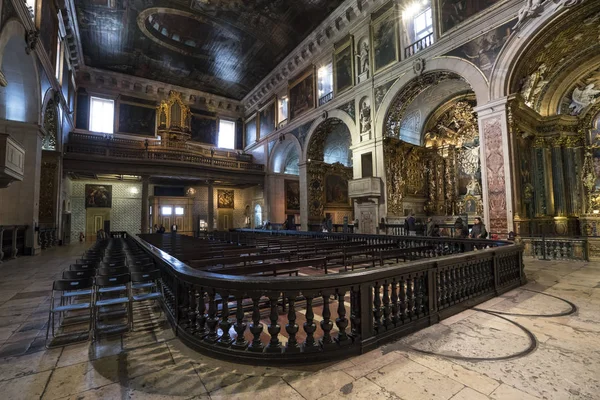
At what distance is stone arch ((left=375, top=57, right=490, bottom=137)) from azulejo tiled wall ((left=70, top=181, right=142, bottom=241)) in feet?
55.9

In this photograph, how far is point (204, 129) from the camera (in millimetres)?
20500

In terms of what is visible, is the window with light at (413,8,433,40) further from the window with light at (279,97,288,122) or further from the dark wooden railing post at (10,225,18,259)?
the dark wooden railing post at (10,225,18,259)

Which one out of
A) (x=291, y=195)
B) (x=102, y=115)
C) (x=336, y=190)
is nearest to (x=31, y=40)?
(x=102, y=115)

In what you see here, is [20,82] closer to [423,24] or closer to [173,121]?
[173,121]

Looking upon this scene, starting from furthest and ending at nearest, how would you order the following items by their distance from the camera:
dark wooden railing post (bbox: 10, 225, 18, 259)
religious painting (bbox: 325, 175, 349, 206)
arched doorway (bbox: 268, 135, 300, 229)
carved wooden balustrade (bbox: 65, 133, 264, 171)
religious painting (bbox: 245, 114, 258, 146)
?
religious painting (bbox: 245, 114, 258, 146) → arched doorway (bbox: 268, 135, 300, 229) → religious painting (bbox: 325, 175, 349, 206) → carved wooden balustrade (bbox: 65, 133, 264, 171) → dark wooden railing post (bbox: 10, 225, 18, 259)

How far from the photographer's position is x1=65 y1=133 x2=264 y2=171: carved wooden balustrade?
1430 centimetres

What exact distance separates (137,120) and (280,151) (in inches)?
388

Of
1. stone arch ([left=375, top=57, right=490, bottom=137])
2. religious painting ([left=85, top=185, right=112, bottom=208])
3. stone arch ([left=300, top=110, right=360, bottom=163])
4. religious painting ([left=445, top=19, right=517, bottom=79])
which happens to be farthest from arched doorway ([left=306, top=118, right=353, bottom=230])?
religious painting ([left=85, top=185, right=112, bottom=208])

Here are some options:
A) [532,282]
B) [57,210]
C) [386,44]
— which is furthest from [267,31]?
[532,282]

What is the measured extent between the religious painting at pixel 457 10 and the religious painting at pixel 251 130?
13.9 metres

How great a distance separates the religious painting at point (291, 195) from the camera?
19047mm

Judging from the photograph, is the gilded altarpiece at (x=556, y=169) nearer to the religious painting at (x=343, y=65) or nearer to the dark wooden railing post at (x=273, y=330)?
the religious painting at (x=343, y=65)

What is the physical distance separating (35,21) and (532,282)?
Answer: 14.7 m

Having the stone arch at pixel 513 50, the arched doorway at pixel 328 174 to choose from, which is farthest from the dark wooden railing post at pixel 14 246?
the stone arch at pixel 513 50
